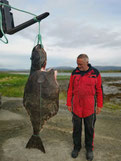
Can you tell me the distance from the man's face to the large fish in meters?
0.83

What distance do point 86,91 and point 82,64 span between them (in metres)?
0.61

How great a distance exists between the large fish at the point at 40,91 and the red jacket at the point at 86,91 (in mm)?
682

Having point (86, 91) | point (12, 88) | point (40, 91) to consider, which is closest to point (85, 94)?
point (86, 91)

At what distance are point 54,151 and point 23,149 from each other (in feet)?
2.65

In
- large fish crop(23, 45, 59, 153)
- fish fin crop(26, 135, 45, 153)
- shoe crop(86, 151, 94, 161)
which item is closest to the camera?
large fish crop(23, 45, 59, 153)

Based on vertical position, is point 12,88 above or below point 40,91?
→ below

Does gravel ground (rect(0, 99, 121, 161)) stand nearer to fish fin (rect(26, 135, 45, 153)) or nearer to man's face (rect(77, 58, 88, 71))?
fish fin (rect(26, 135, 45, 153))

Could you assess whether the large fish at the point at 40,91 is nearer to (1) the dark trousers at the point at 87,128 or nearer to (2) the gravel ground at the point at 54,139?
(1) the dark trousers at the point at 87,128

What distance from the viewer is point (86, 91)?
3.76m

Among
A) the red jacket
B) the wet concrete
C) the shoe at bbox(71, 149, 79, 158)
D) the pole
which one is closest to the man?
the red jacket

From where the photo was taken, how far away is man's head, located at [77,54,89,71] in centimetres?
378

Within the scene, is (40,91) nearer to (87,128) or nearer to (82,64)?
(82,64)

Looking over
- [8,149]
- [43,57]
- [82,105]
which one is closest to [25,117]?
[8,149]

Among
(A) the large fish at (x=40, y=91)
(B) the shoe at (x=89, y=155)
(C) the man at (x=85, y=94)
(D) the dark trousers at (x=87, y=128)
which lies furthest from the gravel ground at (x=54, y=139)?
(A) the large fish at (x=40, y=91)
